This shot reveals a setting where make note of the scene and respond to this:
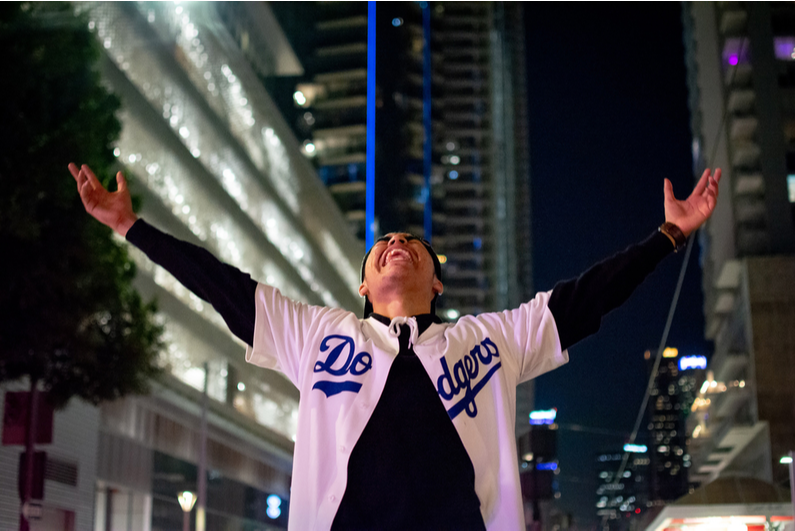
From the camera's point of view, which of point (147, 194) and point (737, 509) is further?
point (147, 194)

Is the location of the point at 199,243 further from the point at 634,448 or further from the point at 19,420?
the point at 634,448

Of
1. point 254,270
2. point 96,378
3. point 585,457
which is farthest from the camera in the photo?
point 254,270

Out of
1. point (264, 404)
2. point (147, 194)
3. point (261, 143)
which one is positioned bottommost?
point (264, 404)

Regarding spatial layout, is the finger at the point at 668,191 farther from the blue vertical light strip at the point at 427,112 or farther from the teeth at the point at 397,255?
the blue vertical light strip at the point at 427,112

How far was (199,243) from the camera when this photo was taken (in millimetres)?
26172

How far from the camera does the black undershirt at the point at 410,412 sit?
7.37 ft

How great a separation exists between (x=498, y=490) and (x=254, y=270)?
32.8 m

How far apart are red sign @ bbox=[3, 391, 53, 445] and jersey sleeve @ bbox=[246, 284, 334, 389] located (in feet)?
34.9

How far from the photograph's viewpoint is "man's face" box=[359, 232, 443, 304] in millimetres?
2633

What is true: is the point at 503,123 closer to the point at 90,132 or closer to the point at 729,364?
the point at 729,364

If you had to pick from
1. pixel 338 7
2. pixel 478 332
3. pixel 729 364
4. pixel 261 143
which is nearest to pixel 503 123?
pixel 338 7

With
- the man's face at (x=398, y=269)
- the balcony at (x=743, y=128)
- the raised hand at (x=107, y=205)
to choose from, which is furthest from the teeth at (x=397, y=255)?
the balcony at (x=743, y=128)

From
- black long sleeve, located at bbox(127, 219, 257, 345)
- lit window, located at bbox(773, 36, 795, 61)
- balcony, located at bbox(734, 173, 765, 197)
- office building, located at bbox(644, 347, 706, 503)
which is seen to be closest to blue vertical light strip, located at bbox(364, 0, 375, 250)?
balcony, located at bbox(734, 173, 765, 197)

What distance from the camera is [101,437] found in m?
20.3
